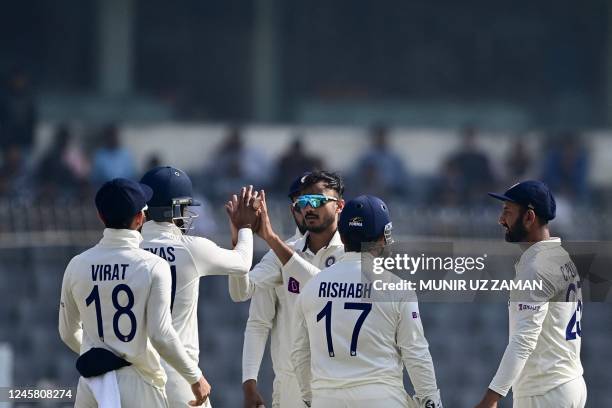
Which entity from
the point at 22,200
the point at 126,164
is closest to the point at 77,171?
the point at 126,164

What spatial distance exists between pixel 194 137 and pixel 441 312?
15.5 feet

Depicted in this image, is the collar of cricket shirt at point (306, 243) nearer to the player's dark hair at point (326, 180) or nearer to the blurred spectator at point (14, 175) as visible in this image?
the player's dark hair at point (326, 180)

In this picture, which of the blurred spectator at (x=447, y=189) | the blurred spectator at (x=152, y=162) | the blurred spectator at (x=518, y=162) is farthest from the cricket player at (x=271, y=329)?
the blurred spectator at (x=518, y=162)

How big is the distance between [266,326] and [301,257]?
462 mm

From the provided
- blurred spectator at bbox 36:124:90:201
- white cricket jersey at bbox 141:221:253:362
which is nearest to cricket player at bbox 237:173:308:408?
white cricket jersey at bbox 141:221:253:362

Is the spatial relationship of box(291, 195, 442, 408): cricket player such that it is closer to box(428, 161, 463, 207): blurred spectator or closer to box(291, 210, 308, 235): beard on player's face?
box(291, 210, 308, 235): beard on player's face

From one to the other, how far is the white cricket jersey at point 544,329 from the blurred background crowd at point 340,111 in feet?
16.4

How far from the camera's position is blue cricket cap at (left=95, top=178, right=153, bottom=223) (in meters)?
6.47

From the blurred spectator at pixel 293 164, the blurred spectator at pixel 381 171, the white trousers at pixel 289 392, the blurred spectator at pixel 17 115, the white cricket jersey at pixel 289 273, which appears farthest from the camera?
the blurred spectator at pixel 381 171

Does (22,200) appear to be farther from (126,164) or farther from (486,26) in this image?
(486,26)

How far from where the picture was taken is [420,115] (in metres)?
17.7

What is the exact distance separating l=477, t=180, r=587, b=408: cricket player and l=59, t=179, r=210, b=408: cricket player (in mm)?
1420

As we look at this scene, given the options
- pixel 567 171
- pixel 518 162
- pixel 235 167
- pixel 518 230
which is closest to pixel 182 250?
pixel 518 230

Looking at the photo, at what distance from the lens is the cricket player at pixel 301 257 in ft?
23.9
